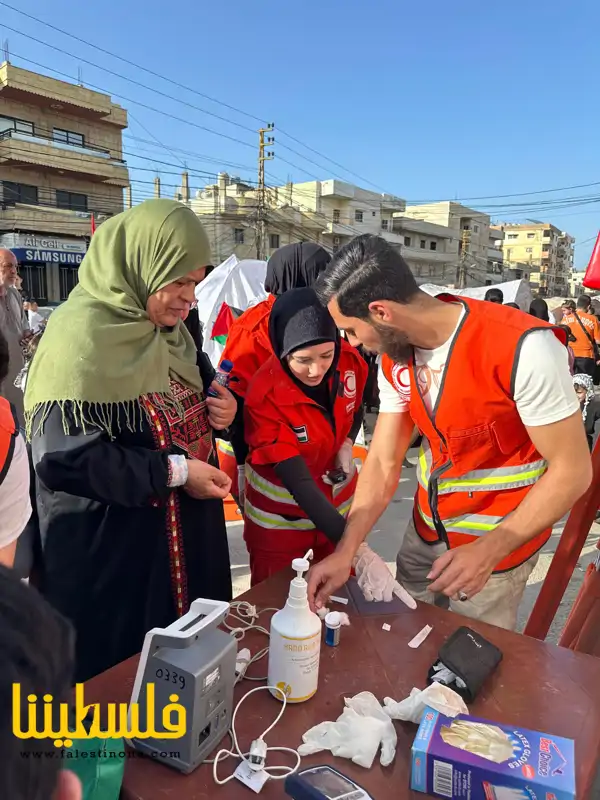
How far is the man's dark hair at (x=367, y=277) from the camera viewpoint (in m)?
1.53

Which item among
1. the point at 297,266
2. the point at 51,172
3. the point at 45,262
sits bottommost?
the point at 297,266

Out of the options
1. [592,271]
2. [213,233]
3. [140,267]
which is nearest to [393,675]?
[140,267]

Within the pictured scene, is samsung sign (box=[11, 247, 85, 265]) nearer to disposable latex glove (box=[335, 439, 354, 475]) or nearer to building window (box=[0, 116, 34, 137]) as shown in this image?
building window (box=[0, 116, 34, 137])

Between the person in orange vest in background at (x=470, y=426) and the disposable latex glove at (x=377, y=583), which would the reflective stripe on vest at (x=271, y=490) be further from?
the disposable latex glove at (x=377, y=583)

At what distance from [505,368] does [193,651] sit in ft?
3.37

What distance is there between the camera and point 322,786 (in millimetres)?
786

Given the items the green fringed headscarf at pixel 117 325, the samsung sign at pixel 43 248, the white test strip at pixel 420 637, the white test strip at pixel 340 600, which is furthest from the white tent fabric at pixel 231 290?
the samsung sign at pixel 43 248

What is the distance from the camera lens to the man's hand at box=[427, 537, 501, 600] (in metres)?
1.35

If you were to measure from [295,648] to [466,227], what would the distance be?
56452 millimetres

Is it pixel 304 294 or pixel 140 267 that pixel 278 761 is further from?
pixel 304 294

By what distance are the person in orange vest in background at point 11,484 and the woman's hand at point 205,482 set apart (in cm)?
42

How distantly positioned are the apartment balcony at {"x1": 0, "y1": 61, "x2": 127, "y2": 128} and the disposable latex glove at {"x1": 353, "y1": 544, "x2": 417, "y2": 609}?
26.1 m

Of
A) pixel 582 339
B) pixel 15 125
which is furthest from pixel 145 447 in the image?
pixel 15 125

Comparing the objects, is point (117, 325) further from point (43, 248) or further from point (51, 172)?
point (51, 172)
